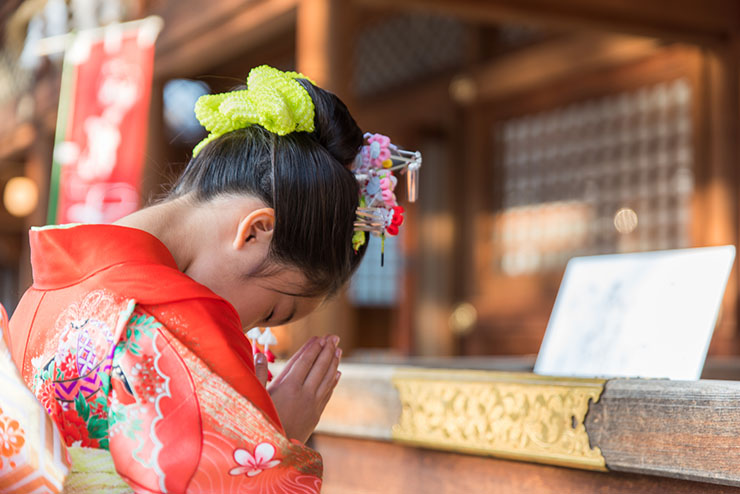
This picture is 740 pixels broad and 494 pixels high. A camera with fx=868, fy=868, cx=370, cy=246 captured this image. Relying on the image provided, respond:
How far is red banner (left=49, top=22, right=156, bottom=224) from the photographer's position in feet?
14.9

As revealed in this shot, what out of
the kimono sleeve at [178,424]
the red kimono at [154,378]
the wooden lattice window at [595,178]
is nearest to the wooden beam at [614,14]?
the wooden lattice window at [595,178]

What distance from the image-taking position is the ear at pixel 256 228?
1202mm

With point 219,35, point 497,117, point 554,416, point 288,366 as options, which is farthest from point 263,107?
point 497,117

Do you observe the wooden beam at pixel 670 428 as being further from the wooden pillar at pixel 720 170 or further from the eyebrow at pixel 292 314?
the wooden pillar at pixel 720 170

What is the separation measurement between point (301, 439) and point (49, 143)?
6332 millimetres

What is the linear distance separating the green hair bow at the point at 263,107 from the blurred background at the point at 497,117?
5.72ft

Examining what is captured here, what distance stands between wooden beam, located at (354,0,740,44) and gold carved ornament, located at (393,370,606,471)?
210 centimetres

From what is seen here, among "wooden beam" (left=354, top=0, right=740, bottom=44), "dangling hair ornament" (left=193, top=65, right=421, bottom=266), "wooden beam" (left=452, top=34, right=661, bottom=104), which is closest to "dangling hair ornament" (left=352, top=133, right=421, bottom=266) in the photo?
"dangling hair ornament" (left=193, top=65, right=421, bottom=266)

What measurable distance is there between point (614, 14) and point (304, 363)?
3072 mm

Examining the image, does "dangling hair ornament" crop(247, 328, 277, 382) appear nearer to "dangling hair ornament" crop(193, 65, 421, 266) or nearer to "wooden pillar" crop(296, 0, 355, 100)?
"dangling hair ornament" crop(193, 65, 421, 266)

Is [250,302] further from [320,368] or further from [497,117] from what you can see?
[497,117]

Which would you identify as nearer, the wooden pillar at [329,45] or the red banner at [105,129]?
the wooden pillar at [329,45]

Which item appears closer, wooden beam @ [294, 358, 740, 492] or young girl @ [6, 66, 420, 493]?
young girl @ [6, 66, 420, 493]

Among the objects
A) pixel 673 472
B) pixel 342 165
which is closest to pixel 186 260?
pixel 342 165
